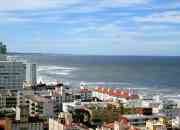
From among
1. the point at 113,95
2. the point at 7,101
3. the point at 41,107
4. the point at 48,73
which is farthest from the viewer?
the point at 48,73

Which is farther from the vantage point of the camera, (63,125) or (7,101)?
(7,101)

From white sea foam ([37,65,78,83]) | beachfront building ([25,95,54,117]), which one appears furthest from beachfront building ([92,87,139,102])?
white sea foam ([37,65,78,83])

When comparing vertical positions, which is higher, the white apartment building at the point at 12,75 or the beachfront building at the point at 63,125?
the white apartment building at the point at 12,75

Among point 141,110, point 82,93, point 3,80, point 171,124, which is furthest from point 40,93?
point 171,124

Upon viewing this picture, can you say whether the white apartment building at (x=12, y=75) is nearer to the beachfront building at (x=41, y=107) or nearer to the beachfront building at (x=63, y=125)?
the beachfront building at (x=41, y=107)

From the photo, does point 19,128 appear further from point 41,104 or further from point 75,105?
point 75,105

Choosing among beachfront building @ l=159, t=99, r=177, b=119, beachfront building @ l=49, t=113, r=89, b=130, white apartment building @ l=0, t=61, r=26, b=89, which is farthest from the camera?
white apartment building @ l=0, t=61, r=26, b=89

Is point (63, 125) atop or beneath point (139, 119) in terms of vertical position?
atop

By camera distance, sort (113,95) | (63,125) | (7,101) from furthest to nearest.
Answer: (113,95), (7,101), (63,125)

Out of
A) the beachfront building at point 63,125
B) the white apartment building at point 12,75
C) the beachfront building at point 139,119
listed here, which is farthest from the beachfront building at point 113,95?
the beachfront building at point 63,125

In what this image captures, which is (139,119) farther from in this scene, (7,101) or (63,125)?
(7,101)

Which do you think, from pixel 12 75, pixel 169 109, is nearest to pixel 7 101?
pixel 12 75

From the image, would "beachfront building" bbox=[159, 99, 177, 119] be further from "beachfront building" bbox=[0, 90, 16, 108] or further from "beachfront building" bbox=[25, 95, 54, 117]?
"beachfront building" bbox=[0, 90, 16, 108]
